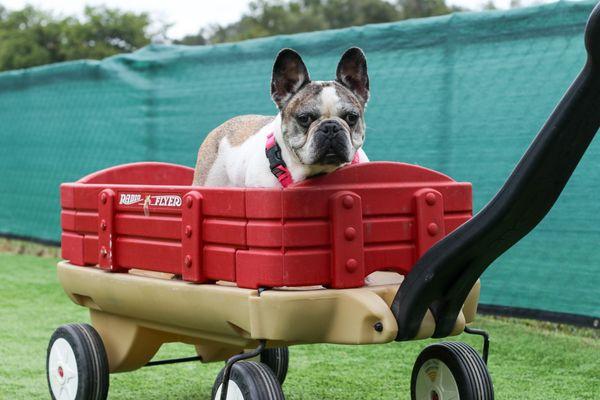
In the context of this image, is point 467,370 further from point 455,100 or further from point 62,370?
point 455,100

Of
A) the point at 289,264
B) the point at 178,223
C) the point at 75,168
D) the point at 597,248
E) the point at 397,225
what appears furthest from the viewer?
the point at 75,168

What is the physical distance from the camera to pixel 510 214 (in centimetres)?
232

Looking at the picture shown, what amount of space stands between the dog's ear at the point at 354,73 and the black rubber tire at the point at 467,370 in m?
0.86

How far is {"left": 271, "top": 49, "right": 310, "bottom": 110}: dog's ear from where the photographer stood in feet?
9.40

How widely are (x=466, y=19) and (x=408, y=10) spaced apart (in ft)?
109

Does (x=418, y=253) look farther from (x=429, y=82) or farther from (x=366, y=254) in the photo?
(x=429, y=82)

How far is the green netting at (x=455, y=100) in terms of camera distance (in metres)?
4.67

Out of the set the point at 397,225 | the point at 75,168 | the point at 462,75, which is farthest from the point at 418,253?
the point at 75,168

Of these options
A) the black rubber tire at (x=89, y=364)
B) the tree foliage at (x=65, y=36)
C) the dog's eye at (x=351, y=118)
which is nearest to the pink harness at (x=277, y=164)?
the dog's eye at (x=351, y=118)

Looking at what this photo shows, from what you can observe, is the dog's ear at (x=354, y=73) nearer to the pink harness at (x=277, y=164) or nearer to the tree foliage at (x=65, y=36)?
the pink harness at (x=277, y=164)

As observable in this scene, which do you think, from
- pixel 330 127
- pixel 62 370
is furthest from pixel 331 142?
pixel 62 370

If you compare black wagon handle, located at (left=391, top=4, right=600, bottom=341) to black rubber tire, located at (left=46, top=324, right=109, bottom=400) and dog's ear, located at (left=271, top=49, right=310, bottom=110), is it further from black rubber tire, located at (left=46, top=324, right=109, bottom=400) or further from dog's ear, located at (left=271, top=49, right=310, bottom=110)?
black rubber tire, located at (left=46, top=324, right=109, bottom=400)

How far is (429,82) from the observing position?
5262 millimetres

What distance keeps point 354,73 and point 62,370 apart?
152 centimetres
